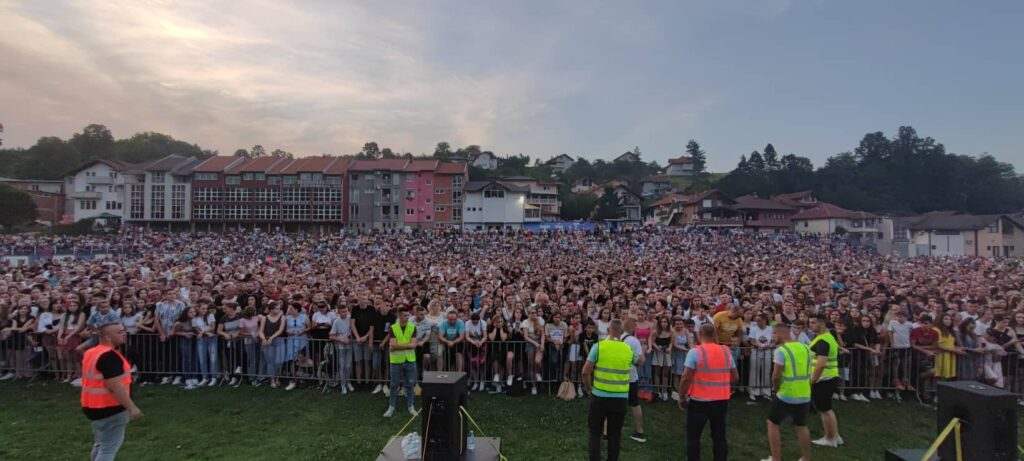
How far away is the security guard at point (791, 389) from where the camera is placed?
18.2ft

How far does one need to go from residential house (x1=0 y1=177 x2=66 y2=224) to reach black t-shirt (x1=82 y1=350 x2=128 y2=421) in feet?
283

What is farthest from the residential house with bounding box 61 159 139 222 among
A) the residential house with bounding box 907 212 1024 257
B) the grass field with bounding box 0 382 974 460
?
the residential house with bounding box 907 212 1024 257

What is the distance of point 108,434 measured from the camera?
15.9 ft

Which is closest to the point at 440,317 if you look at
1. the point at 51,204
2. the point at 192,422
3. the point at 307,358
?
the point at 307,358

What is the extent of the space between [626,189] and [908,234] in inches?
1494

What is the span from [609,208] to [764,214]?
21.7m

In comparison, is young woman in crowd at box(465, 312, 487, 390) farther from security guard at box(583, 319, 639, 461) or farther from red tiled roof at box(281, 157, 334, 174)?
red tiled roof at box(281, 157, 334, 174)

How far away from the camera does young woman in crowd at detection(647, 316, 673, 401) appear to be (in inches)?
340

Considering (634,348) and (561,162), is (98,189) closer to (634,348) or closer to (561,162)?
(634,348)

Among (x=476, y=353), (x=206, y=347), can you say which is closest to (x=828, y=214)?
(x=476, y=353)

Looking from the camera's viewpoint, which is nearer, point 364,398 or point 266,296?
point 364,398

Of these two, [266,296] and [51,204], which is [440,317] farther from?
[51,204]

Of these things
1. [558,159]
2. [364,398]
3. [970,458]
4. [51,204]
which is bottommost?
[364,398]

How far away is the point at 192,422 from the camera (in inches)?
284
